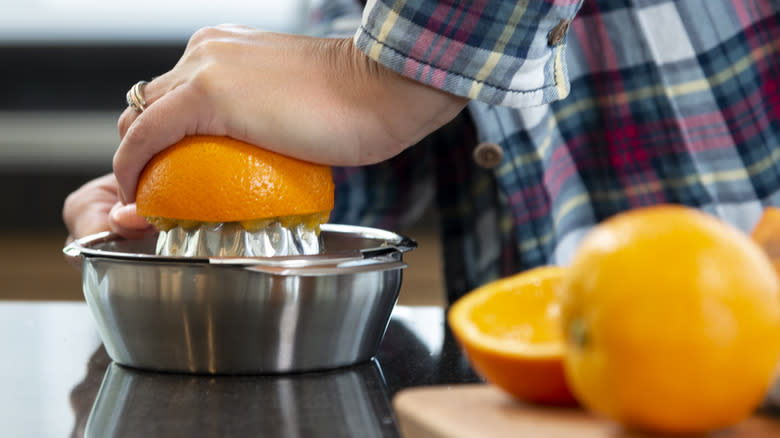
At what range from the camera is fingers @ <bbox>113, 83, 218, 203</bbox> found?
544mm

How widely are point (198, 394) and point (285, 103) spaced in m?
0.18

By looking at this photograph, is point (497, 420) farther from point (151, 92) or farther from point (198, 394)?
point (151, 92)

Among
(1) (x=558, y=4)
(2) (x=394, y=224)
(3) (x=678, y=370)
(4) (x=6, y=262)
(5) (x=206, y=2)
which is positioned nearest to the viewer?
(3) (x=678, y=370)

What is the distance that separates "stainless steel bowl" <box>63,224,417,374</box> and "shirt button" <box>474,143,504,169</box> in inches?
13.3

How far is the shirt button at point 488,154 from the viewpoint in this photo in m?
0.89

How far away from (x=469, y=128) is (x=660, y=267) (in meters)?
0.69

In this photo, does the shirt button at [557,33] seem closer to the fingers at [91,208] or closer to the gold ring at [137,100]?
the gold ring at [137,100]

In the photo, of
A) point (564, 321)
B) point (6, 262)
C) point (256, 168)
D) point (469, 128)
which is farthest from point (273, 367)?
point (6, 262)

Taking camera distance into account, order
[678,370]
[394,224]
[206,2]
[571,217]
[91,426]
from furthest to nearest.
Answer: [206,2] < [394,224] < [571,217] < [91,426] < [678,370]

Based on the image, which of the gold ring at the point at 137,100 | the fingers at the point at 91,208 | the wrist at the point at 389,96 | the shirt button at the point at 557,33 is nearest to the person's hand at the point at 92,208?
the fingers at the point at 91,208

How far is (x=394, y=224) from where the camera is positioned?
107cm

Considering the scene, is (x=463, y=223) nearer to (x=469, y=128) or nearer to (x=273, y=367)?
(x=469, y=128)

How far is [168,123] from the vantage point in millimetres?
548

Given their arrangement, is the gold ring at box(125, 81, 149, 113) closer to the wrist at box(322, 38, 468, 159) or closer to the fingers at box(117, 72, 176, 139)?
the fingers at box(117, 72, 176, 139)
